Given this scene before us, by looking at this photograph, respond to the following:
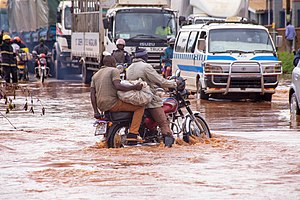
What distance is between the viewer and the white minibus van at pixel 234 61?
23.9 m

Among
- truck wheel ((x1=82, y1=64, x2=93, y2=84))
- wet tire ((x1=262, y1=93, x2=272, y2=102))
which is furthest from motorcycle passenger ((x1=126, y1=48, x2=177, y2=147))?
truck wheel ((x1=82, y1=64, x2=93, y2=84))

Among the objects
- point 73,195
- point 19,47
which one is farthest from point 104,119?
point 19,47

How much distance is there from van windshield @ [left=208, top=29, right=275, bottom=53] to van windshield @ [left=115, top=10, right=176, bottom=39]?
21.2 feet

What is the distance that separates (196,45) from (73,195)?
15833 millimetres

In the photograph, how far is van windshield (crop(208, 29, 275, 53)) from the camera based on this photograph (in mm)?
24359

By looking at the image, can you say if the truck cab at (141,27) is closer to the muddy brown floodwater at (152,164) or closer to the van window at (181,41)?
the van window at (181,41)

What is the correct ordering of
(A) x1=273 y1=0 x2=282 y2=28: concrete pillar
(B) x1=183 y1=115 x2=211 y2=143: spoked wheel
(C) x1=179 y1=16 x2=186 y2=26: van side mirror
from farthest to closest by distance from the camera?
(A) x1=273 y1=0 x2=282 y2=28: concrete pillar
(C) x1=179 y1=16 x2=186 y2=26: van side mirror
(B) x1=183 y1=115 x2=211 y2=143: spoked wheel

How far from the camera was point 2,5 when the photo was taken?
66.4 m

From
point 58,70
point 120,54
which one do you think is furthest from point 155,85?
point 58,70

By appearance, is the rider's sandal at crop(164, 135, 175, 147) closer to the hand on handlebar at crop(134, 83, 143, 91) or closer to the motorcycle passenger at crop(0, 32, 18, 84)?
the hand on handlebar at crop(134, 83, 143, 91)

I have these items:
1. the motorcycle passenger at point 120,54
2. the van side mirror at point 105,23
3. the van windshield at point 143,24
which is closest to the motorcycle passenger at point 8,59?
the van side mirror at point 105,23

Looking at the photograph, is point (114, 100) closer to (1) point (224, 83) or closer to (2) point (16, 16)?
(1) point (224, 83)

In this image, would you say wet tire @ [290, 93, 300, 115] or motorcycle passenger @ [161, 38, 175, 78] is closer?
wet tire @ [290, 93, 300, 115]

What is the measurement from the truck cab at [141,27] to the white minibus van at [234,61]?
555 centimetres
